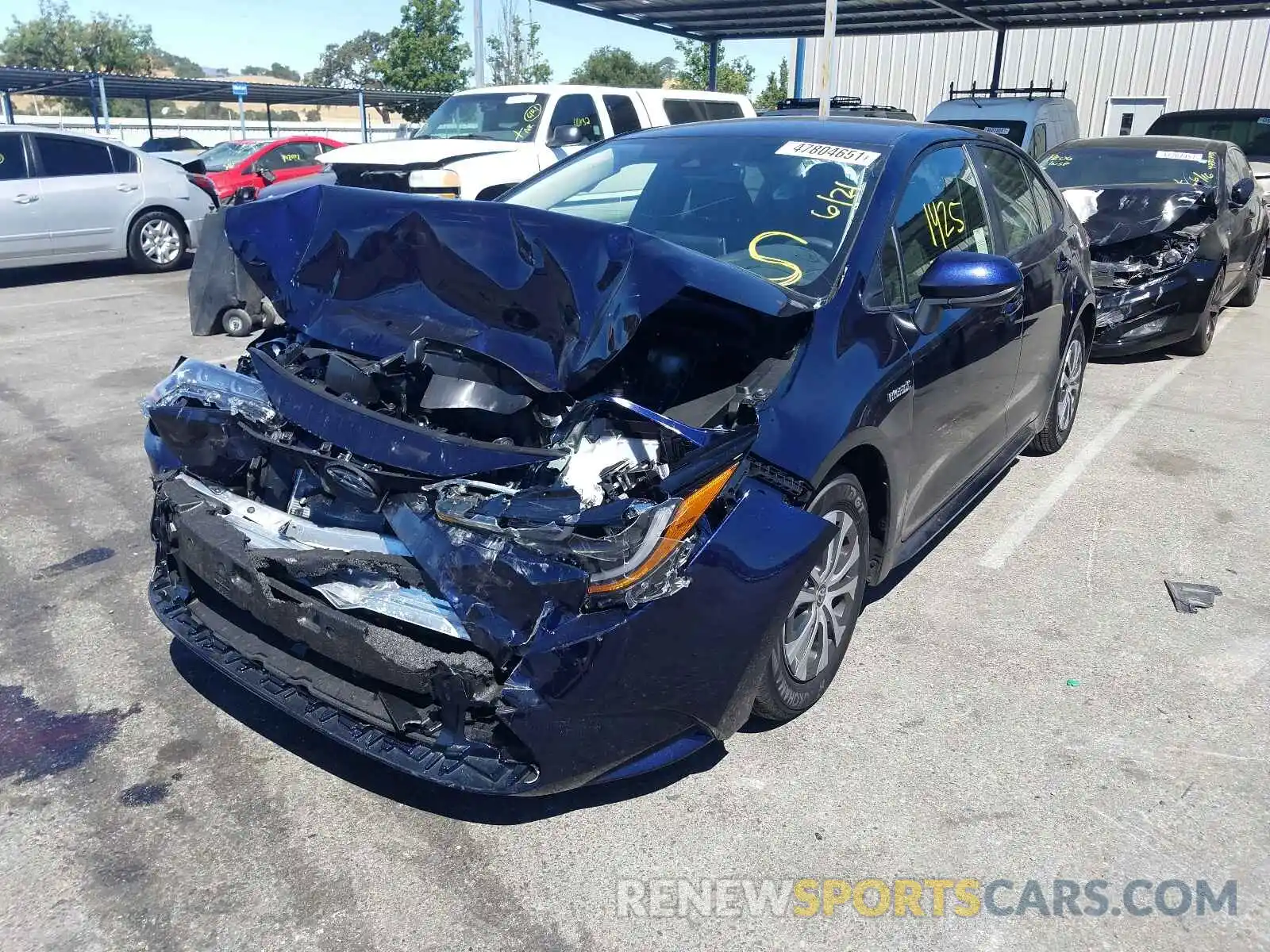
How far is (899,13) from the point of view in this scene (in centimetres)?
1781

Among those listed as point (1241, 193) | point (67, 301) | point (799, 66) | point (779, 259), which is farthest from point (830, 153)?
point (799, 66)

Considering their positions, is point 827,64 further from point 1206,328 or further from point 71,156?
point 71,156

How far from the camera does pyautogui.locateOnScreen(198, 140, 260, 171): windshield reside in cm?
1764

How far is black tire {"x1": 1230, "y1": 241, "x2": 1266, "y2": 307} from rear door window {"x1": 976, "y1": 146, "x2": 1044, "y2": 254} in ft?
20.5

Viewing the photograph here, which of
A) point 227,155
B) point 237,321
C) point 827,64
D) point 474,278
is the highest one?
point 827,64

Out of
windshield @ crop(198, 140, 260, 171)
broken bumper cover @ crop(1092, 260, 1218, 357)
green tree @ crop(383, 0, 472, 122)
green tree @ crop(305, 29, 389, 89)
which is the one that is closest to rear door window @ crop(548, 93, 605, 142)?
broken bumper cover @ crop(1092, 260, 1218, 357)

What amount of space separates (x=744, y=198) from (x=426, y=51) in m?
34.2

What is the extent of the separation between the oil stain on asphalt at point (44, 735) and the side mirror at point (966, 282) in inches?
114

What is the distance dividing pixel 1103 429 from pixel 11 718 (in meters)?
5.94

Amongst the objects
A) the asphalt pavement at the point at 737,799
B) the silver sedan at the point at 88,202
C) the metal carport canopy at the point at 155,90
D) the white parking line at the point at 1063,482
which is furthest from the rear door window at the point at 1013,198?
the metal carport canopy at the point at 155,90

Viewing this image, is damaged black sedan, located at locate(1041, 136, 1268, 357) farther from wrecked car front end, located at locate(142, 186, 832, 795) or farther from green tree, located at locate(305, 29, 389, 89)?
green tree, located at locate(305, 29, 389, 89)

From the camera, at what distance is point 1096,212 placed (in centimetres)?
808

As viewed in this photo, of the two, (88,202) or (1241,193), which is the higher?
(1241,193)

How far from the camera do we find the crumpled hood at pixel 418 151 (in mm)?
9641
